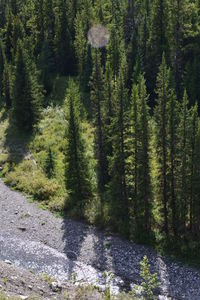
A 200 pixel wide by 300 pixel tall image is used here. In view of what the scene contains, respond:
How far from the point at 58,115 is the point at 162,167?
28.0 m

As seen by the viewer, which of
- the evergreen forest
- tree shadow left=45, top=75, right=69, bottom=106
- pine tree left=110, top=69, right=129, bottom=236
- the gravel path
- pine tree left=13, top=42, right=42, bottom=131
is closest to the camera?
the gravel path

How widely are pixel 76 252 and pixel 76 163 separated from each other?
8414mm

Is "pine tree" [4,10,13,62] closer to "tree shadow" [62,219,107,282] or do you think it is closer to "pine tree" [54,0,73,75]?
"pine tree" [54,0,73,75]

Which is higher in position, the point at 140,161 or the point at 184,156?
the point at 184,156

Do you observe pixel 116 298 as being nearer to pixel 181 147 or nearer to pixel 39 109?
pixel 181 147

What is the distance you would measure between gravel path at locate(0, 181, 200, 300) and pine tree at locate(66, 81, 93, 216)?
291 centimetres

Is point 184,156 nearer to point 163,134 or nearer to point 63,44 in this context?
point 163,134

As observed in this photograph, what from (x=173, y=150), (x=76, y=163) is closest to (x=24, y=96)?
(x=76, y=163)

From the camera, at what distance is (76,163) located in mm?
33688

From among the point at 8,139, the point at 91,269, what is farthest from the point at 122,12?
the point at 91,269

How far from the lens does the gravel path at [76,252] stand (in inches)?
1014

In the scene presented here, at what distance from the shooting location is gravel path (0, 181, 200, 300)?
25750 millimetres

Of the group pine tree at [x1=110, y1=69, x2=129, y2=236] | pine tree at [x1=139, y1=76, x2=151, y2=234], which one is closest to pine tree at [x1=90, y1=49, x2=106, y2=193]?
pine tree at [x1=110, y1=69, x2=129, y2=236]

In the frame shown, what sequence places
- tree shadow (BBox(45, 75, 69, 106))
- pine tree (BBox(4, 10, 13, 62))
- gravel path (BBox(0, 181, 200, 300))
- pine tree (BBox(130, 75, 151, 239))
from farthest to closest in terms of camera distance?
pine tree (BBox(4, 10, 13, 62)) → tree shadow (BBox(45, 75, 69, 106)) → pine tree (BBox(130, 75, 151, 239)) → gravel path (BBox(0, 181, 200, 300))
